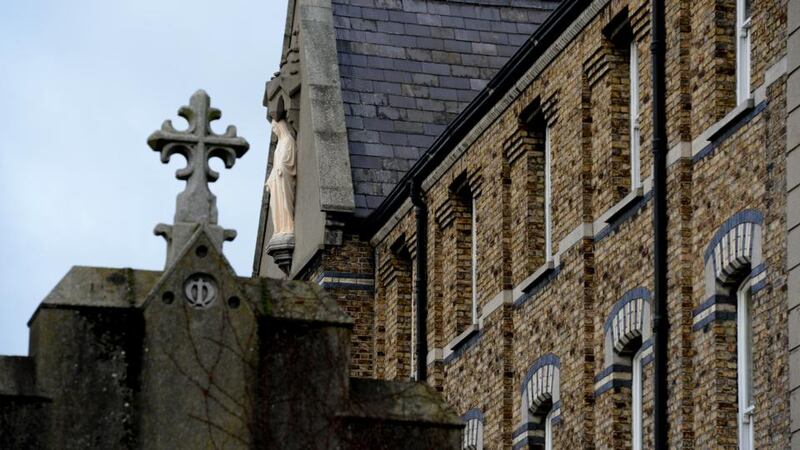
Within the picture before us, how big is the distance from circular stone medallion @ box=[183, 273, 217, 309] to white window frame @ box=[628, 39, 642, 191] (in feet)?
50.6

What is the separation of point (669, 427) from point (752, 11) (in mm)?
4285

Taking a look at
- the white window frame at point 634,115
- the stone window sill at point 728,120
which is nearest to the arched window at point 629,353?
the white window frame at point 634,115

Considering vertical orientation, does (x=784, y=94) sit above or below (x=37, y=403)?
above

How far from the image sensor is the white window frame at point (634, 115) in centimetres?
2738

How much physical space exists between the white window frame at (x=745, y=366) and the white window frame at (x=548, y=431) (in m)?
6.20

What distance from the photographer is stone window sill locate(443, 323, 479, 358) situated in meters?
33.4

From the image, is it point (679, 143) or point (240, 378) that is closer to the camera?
point (240, 378)

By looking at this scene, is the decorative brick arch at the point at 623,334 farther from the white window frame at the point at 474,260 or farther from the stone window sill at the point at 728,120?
the white window frame at the point at 474,260

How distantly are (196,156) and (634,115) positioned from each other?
1515cm

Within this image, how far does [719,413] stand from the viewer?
23766 mm

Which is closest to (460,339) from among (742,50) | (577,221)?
(577,221)

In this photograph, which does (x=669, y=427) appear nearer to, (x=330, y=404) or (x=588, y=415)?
(x=588, y=415)

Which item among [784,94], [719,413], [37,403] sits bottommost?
[37,403]

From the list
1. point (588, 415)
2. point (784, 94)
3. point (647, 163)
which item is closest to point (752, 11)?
point (784, 94)
